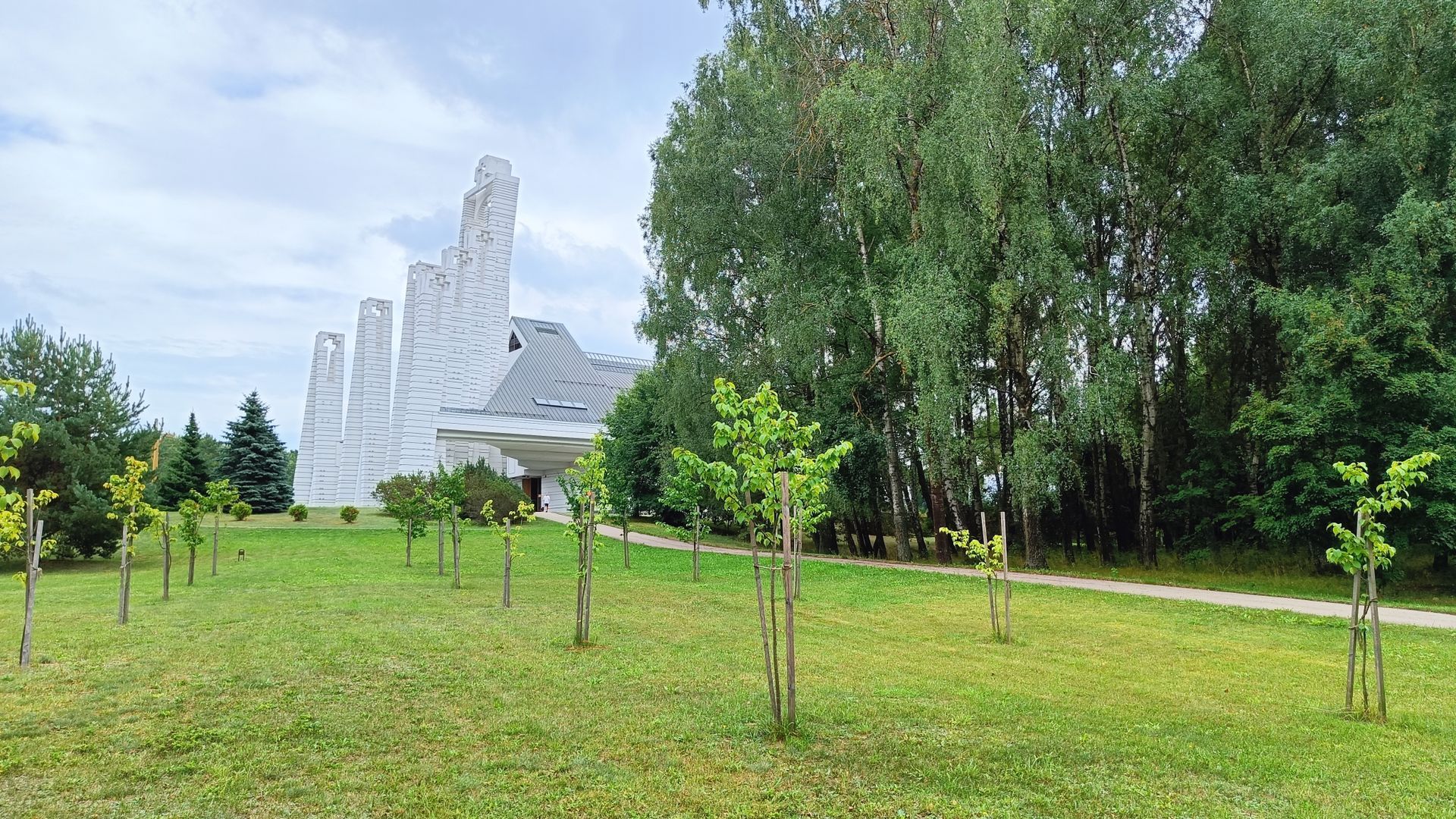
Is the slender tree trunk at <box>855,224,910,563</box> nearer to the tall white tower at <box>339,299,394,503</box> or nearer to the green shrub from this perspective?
the green shrub

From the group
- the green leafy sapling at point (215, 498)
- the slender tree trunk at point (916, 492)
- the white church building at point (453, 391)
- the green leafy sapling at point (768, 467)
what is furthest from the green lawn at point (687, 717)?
the white church building at point (453, 391)

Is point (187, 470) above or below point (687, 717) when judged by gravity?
above

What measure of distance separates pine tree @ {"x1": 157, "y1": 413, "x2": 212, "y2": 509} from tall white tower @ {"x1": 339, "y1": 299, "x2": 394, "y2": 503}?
565 cm

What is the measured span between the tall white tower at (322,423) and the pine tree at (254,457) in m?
3.51

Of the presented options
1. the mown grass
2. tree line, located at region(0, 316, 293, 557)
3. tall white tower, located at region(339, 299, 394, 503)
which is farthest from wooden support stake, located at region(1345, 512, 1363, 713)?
tall white tower, located at region(339, 299, 394, 503)

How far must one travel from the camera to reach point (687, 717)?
522 centimetres

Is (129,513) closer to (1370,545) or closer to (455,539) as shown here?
(455,539)

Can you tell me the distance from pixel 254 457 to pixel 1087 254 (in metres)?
31.7

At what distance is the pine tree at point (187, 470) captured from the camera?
1086 inches

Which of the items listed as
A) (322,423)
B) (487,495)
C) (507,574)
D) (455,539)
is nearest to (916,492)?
(455,539)

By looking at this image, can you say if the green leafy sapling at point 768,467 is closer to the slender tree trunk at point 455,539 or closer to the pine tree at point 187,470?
the slender tree trunk at point 455,539

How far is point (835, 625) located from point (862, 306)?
1023 centimetres

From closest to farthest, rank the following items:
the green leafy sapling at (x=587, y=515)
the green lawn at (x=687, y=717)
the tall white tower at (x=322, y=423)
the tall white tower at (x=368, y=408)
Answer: the green lawn at (x=687, y=717) → the green leafy sapling at (x=587, y=515) → the tall white tower at (x=368, y=408) → the tall white tower at (x=322, y=423)

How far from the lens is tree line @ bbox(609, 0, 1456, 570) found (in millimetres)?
13312
